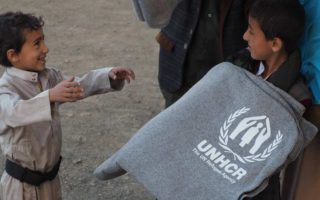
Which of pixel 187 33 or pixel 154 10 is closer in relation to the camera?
pixel 154 10

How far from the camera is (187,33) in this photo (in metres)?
2.45

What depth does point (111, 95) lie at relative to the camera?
4.33 m

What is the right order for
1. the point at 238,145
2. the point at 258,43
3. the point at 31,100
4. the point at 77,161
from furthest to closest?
the point at 77,161, the point at 31,100, the point at 258,43, the point at 238,145

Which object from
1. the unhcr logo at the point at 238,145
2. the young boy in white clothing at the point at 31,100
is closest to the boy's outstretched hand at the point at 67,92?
the young boy in white clothing at the point at 31,100

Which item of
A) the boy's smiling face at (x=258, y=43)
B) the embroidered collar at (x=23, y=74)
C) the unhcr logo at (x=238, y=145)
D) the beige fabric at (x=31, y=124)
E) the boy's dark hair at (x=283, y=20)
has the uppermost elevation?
the boy's dark hair at (x=283, y=20)

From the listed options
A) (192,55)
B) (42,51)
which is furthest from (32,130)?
(192,55)

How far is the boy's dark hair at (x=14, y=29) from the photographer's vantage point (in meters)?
2.22

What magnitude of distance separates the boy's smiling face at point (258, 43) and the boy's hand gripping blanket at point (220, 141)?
0.09 meters

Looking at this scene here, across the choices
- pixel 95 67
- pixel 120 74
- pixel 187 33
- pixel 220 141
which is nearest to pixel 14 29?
pixel 120 74

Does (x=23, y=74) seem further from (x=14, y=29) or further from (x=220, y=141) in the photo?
(x=220, y=141)

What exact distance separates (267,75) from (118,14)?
13.6 feet

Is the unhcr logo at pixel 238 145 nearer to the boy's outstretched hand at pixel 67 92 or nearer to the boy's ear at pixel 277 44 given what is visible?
the boy's ear at pixel 277 44

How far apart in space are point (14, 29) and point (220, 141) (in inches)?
36.0

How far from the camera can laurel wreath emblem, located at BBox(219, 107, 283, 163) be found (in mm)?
1797
